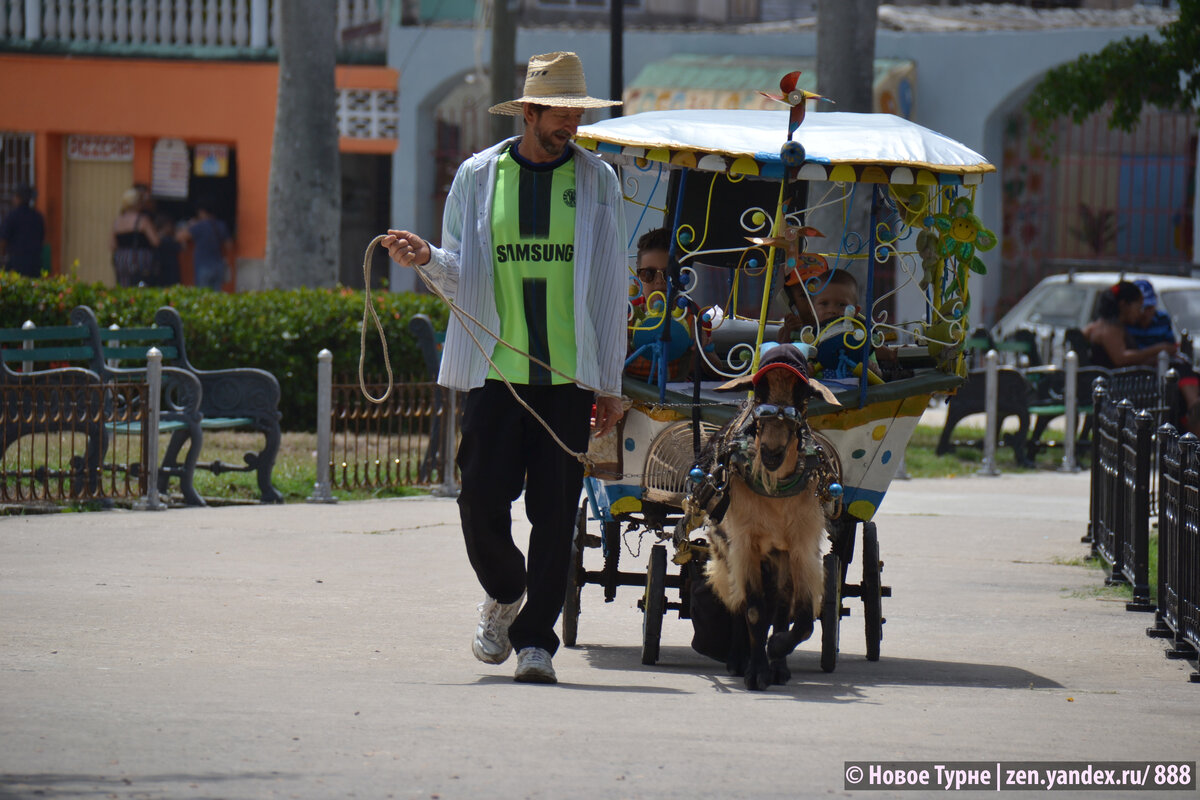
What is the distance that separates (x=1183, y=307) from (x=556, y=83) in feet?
49.5

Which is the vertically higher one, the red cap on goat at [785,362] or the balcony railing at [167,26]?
the balcony railing at [167,26]

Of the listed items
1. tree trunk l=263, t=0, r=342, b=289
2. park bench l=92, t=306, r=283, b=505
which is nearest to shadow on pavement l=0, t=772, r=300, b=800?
park bench l=92, t=306, r=283, b=505

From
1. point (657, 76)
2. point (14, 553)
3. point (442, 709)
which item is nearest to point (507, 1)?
→ point (657, 76)

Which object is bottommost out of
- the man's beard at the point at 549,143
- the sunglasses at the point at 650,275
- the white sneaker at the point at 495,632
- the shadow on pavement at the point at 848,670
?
the shadow on pavement at the point at 848,670

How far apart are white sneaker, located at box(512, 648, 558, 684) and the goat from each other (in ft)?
2.33

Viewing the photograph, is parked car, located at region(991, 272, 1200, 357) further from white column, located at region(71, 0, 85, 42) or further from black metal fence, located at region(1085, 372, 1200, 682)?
white column, located at region(71, 0, 85, 42)

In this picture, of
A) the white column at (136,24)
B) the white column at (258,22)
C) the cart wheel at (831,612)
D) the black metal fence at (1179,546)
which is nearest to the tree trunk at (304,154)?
the white column at (258,22)

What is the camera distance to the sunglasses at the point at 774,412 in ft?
20.1

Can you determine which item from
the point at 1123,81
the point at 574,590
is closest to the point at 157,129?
the point at 1123,81

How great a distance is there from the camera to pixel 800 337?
23.1 ft

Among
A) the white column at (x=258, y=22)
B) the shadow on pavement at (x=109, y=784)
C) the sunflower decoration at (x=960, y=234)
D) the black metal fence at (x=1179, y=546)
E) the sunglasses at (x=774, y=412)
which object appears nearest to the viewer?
the shadow on pavement at (x=109, y=784)

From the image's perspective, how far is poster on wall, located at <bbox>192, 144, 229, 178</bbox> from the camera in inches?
1074

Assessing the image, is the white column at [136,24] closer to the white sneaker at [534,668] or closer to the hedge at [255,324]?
the hedge at [255,324]

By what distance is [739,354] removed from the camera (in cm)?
717
